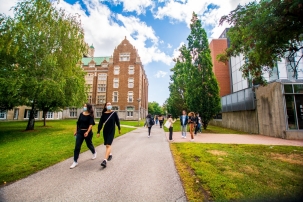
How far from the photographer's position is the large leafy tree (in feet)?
39.1

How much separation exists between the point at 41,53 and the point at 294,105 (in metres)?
22.8

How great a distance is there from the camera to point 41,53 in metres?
13.3

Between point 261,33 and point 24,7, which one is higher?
point 24,7

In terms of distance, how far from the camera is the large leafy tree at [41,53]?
11.9 m

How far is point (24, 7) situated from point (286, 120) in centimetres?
2502

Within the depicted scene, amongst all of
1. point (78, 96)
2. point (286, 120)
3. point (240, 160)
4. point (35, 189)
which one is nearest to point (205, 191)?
point (240, 160)

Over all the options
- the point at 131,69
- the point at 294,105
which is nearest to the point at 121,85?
the point at 131,69

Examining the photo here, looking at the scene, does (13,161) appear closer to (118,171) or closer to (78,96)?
(118,171)

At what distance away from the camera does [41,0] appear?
44.2ft

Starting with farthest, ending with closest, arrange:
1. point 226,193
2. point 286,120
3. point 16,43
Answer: point 286,120 < point 16,43 < point 226,193

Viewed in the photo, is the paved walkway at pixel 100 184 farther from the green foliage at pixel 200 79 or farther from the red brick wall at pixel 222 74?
the red brick wall at pixel 222 74

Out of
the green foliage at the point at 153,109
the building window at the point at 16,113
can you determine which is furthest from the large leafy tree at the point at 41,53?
the green foliage at the point at 153,109

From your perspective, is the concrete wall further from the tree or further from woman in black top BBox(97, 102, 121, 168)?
woman in black top BBox(97, 102, 121, 168)

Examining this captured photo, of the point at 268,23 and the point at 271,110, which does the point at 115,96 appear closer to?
the point at 271,110
